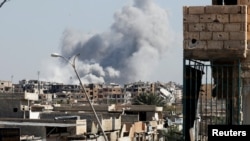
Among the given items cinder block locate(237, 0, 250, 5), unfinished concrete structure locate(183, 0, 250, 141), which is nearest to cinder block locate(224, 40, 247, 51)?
unfinished concrete structure locate(183, 0, 250, 141)

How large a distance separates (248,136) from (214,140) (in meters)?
0.41

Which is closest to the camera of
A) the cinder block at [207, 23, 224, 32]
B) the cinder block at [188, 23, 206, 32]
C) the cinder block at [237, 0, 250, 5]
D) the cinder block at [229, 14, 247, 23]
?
the cinder block at [229, 14, 247, 23]

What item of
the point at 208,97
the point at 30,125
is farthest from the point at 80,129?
the point at 208,97

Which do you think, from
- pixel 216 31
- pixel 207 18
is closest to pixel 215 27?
pixel 216 31

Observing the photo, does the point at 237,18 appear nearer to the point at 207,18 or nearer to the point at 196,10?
the point at 207,18

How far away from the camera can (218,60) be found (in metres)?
9.45

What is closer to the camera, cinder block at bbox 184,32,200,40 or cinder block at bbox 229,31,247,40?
cinder block at bbox 229,31,247,40

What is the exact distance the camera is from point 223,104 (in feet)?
32.2

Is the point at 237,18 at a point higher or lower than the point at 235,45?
higher

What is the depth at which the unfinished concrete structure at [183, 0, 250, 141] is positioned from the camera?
29.8 feet

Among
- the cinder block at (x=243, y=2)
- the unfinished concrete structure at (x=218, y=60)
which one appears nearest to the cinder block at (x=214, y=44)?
the unfinished concrete structure at (x=218, y=60)

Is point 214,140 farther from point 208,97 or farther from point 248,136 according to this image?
point 208,97

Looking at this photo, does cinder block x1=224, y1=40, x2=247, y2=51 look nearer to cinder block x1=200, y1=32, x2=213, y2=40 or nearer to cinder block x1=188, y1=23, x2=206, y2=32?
cinder block x1=200, y1=32, x2=213, y2=40

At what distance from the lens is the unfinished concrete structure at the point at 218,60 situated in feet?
29.8
